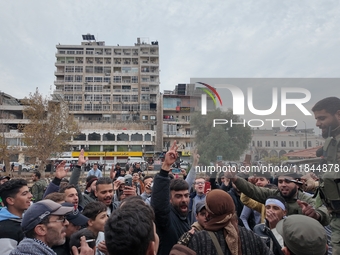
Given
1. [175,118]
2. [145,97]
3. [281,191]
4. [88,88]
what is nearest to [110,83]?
[88,88]

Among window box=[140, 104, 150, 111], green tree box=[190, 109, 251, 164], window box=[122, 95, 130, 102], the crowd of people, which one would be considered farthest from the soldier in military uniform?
window box=[122, 95, 130, 102]

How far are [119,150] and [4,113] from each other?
26.6 metres

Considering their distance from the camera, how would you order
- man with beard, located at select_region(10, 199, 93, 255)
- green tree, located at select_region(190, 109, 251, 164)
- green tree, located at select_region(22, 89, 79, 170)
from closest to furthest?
man with beard, located at select_region(10, 199, 93, 255) < green tree, located at select_region(190, 109, 251, 164) < green tree, located at select_region(22, 89, 79, 170)

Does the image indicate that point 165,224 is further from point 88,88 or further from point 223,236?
point 88,88

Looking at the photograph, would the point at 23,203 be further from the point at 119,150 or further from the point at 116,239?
the point at 119,150

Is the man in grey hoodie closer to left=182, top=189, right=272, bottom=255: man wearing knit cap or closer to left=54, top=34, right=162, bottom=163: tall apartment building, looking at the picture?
left=182, top=189, right=272, bottom=255: man wearing knit cap

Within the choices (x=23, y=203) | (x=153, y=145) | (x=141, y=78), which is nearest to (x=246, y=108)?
(x=23, y=203)

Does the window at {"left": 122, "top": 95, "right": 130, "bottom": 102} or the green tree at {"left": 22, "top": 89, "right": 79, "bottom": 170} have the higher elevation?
the window at {"left": 122, "top": 95, "right": 130, "bottom": 102}

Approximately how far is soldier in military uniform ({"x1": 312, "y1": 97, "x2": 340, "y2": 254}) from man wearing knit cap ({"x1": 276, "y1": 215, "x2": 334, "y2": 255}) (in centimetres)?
135

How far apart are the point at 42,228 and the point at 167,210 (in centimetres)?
114

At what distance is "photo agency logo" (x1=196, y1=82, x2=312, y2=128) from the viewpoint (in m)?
4.17

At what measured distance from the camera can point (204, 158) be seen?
4457 mm

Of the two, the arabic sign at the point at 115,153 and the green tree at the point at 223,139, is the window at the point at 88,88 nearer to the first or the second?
the arabic sign at the point at 115,153

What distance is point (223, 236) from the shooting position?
2045 mm
